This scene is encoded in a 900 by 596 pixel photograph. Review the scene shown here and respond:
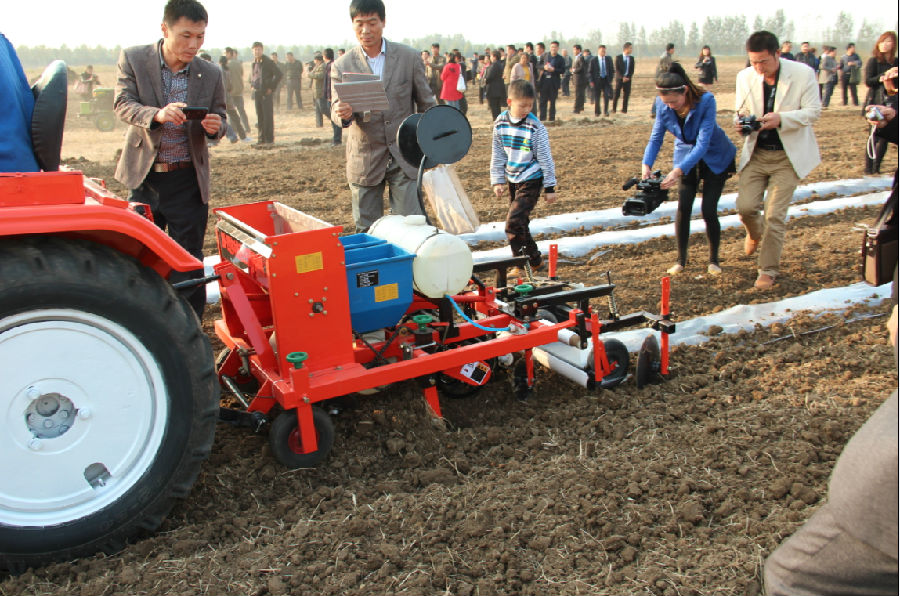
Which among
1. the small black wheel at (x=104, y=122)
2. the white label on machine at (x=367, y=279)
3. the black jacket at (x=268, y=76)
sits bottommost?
the white label on machine at (x=367, y=279)

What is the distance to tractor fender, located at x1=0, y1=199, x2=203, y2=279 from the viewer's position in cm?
229

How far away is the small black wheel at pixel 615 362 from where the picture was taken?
4.04 meters

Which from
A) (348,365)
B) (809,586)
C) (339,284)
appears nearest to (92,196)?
(339,284)

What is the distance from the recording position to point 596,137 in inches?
579

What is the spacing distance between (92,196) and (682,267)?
14.5ft

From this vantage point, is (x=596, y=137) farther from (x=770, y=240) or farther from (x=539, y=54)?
(x=770, y=240)

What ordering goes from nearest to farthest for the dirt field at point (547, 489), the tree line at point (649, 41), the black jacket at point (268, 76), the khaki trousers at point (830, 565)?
the khaki trousers at point (830, 565) → the dirt field at point (547, 489) → the black jacket at point (268, 76) → the tree line at point (649, 41)

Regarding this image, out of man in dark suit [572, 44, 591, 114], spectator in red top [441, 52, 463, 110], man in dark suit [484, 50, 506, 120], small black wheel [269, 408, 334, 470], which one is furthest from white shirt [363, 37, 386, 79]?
man in dark suit [572, 44, 591, 114]

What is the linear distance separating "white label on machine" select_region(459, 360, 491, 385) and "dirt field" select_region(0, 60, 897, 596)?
0.24 metres

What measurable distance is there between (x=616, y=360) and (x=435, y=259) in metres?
1.24

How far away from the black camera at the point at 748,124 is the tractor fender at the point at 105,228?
4133 mm

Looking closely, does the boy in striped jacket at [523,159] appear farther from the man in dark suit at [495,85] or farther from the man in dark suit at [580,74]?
the man in dark suit at [580,74]

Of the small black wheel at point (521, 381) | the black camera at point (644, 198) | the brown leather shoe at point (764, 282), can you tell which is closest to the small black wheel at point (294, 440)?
the small black wheel at point (521, 381)

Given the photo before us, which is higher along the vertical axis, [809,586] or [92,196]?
[92,196]
